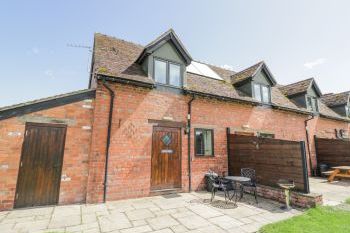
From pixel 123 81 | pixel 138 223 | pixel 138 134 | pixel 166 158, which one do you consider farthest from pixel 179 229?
pixel 123 81

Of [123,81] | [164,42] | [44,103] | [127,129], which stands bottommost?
[127,129]

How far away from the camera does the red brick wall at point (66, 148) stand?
6.08 m

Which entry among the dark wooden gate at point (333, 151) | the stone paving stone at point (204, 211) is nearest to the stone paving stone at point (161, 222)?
the stone paving stone at point (204, 211)

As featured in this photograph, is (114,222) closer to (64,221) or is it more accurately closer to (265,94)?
(64,221)

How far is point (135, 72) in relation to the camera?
8797 mm

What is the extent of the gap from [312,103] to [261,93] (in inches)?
245

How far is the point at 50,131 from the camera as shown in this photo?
6.79 meters

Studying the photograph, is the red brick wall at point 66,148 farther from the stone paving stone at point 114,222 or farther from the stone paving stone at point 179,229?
the stone paving stone at point 179,229

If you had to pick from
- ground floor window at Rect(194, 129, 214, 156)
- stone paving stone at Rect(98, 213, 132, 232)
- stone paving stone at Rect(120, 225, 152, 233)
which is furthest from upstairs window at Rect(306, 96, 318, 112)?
stone paving stone at Rect(98, 213, 132, 232)

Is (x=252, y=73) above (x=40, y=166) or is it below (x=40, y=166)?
above

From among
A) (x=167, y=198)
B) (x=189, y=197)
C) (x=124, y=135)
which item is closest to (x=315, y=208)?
(x=189, y=197)

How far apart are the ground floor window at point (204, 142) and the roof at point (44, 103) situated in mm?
5079

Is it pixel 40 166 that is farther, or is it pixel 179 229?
pixel 40 166

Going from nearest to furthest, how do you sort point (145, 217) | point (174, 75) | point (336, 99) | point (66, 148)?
point (145, 217) → point (66, 148) → point (174, 75) → point (336, 99)
